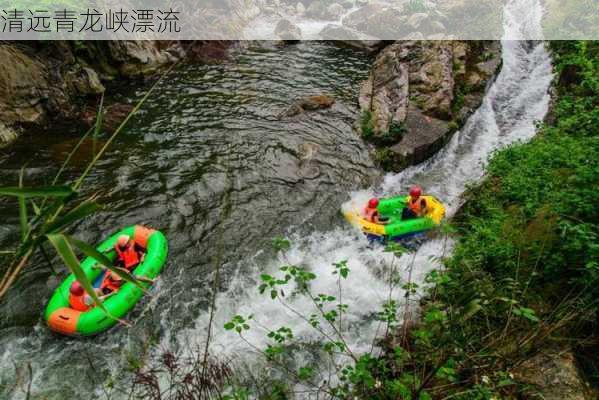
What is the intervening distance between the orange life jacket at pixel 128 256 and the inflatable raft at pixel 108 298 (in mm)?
110

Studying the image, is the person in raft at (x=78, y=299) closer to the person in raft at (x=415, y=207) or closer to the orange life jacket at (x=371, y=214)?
the orange life jacket at (x=371, y=214)

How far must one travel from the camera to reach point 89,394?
4867 mm

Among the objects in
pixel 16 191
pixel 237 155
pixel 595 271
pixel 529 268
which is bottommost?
pixel 237 155

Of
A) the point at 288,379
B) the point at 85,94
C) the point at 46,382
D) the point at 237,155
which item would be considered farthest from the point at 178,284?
the point at 85,94

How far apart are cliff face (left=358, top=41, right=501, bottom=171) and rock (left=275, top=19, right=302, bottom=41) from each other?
4808mm

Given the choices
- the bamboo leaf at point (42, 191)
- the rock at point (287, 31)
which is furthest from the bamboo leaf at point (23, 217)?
the rock at point (287, 31)

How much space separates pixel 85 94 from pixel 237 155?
4438mm

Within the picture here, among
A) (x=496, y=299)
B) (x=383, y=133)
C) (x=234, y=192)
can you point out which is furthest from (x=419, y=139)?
(x=496, y=299)

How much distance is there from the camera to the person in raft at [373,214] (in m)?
7.38

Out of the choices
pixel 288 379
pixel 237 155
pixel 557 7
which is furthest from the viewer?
pixel 557 7

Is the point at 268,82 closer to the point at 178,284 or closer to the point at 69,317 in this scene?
the point at 178,284

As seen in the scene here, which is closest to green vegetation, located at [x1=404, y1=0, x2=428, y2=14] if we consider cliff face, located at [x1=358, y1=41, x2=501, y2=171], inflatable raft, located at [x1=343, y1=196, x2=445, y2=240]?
cliff face, located at [x1=358, y1=41, x2=501, y2=171]

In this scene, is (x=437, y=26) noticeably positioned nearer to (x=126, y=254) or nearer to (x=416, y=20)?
(x=416, y=20)

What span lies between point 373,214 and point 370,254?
81 cm
